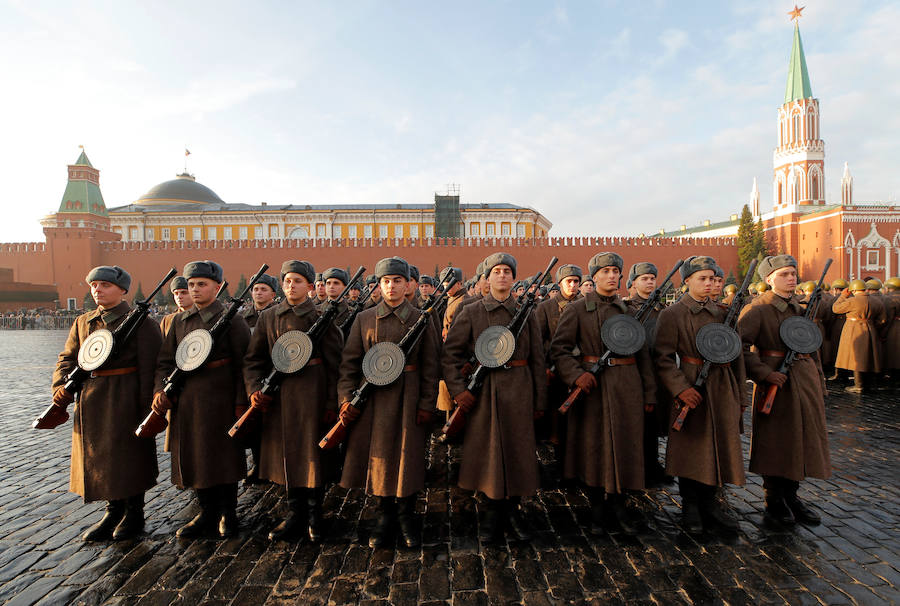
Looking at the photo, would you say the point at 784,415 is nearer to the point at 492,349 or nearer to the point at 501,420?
the point at 501,420

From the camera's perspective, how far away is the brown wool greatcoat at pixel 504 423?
3307 mm

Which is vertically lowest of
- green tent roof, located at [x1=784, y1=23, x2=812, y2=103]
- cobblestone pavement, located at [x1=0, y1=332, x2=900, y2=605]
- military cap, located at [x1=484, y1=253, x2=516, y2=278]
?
cobblestone pavement, located at [x1=0, y1=332, x2=900, y2=605]

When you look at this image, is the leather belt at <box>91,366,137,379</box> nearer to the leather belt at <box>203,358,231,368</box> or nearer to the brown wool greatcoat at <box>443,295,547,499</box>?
the leather belt at <box>203,358,231,368</box>

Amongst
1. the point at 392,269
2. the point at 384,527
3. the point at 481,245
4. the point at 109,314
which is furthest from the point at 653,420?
the point at 481,245

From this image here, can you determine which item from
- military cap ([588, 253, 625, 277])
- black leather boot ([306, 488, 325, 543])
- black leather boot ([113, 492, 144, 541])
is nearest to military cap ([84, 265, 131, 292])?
black leather boot ([113, 492, 144, 541])

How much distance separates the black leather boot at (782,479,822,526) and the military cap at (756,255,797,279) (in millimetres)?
1770

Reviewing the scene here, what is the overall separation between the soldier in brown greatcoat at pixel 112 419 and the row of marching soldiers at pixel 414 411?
0.04 ft

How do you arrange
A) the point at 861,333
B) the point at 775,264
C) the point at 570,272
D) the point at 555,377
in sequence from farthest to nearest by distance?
the point at 861,333 → the point at 570,272 → the point at 555,377 → the point at 775,264

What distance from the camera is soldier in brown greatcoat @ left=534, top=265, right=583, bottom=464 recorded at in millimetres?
4207

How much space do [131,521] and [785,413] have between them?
536cm

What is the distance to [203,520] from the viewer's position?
349 centimetres

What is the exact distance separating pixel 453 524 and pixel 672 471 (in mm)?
1798

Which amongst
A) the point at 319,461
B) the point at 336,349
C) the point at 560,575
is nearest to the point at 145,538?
the point at 319,461

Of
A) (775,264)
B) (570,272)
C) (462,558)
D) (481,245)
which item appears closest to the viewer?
(462,558)
